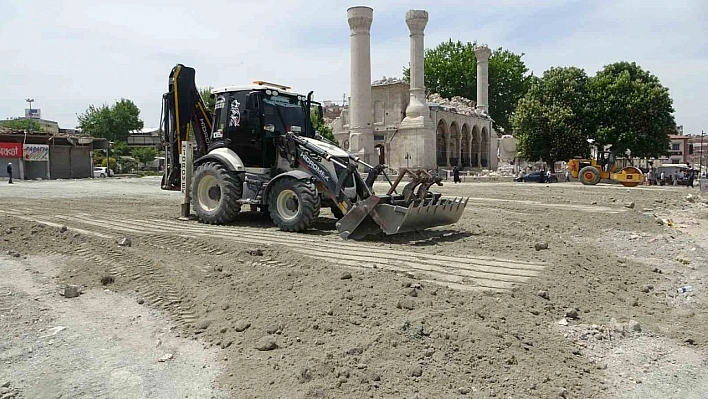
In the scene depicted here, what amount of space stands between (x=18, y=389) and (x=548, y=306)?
4692mm

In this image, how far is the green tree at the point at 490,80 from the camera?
67.9 meters

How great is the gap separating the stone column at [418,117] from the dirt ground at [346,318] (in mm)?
34318

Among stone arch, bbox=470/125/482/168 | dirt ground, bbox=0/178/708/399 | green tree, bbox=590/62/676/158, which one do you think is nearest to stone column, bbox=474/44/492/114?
stone arch, bbox=470/125/482/168

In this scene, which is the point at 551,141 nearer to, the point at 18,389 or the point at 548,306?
the point at 548,306

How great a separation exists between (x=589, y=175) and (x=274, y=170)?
2562 centimetres

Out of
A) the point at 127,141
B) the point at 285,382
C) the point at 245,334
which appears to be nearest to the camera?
the point at 285,382

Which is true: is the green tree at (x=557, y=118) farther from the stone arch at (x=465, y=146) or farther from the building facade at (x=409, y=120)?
the stone arch at (x=465, y=146)

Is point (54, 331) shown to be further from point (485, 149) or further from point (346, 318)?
point (485, 149)

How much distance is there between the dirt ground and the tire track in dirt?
5 centimetres

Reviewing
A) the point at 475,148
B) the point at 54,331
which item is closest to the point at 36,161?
the point at 475,148

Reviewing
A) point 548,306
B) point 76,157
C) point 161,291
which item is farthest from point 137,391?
point 76,157

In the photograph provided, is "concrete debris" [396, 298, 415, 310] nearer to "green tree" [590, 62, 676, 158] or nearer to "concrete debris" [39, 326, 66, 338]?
"concrete debris" [39, 326, 66, 338]

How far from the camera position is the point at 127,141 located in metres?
75.2

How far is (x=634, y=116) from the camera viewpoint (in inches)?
1501
